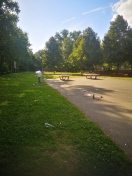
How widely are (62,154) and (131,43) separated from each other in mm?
38451

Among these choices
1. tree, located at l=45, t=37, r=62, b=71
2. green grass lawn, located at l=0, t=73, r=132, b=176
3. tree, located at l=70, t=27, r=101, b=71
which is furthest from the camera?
tree, located at l=45, t=37, r=62, b=71

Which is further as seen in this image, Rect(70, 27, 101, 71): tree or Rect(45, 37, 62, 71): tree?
Rect(45, 37, 62, 71): tree

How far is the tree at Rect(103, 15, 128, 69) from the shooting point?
125 feet

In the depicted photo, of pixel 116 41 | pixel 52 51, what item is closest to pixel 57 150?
pixel 116 41

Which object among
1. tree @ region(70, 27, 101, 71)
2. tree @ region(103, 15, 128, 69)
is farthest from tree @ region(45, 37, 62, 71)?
tree @ region(103, 15, 128, 69)

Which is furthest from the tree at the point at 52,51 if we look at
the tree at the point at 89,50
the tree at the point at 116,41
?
the tree at the point at 116,41

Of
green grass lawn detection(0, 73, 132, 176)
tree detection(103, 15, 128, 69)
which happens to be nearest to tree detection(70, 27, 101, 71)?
tree detection(103, 15, 128, 69)

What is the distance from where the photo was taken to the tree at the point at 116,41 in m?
38.1

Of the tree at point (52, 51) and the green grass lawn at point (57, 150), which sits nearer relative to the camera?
the green grass lawn at point (57, 150)

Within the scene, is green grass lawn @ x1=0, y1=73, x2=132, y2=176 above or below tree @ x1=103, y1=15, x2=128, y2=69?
below

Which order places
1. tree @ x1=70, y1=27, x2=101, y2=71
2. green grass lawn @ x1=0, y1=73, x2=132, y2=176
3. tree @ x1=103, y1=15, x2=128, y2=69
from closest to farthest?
green grass lawn @ x1=0, y1=73, x2=132, y2=176
tree @ x1=103, y1=15, x2=128, y2=69
tree @ x1=70, y1=27, x2=101, y2=71

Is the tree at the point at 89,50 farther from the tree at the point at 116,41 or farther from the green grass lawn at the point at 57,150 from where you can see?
the green grass lawn at the point at 57,150

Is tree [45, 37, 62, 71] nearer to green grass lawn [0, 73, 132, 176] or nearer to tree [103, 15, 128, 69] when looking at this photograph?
tree [103, 15, 128, 69]

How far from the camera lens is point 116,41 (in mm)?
39125
